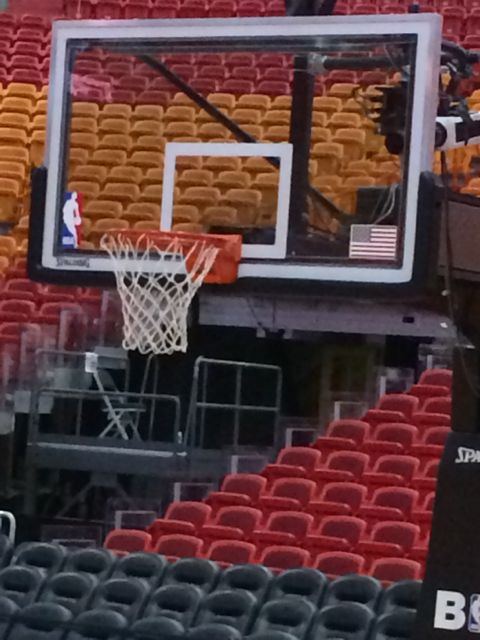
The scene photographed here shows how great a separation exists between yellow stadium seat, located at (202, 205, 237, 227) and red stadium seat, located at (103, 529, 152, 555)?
280 cm

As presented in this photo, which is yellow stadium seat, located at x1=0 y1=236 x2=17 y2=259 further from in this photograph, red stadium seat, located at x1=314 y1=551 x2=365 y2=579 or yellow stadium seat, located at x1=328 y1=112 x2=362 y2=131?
yellow stadium seat, located at x1=328 y1=112 x2=362 y2=131

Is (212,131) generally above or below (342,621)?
above

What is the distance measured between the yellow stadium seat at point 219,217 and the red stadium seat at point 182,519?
2.79 m

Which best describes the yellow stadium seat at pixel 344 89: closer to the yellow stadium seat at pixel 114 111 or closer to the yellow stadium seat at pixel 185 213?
the yellow stadium seat at pixel 185 213

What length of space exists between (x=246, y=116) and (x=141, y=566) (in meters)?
2.49

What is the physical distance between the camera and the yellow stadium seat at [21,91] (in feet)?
37.5

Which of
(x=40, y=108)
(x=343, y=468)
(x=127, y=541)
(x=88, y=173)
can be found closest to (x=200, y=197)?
(x=88, y=173)

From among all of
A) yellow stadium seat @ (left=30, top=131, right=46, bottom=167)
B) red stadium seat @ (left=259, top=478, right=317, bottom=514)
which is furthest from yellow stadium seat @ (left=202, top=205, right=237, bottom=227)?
yellow stadium seat @ (left=30, top=131, right=46, bottom=167)

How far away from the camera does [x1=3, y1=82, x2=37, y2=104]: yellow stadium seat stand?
11.4 metres

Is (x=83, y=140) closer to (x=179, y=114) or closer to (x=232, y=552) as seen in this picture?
(x=179, y=114)

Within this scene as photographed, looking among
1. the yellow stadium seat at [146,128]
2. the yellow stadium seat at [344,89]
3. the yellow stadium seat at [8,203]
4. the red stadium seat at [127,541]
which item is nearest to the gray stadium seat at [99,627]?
the red stadium seat at [127,541]

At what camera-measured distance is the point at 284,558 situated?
22.0 feet

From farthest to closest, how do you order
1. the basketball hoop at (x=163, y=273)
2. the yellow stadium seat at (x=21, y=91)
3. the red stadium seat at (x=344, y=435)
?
1. the yellow stadium seat at (x=21, y=91)
2. the red stadium seat at (x=344, y=435)
3. the basketball hoop at (x=163, y=273)

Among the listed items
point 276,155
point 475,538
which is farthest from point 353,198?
point 475,538
